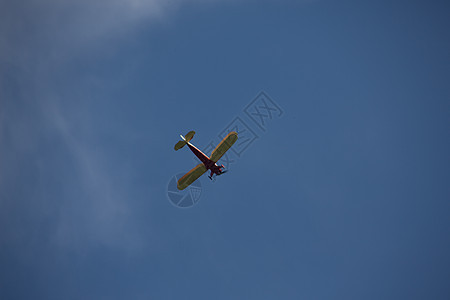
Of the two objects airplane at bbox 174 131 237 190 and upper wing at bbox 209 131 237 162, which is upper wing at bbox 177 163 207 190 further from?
upper wing at bbox 209 131 237 162

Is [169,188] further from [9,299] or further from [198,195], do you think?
[9,299]

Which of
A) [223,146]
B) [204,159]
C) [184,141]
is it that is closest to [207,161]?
[204,159]

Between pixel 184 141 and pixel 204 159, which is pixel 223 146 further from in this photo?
pixel 184 141

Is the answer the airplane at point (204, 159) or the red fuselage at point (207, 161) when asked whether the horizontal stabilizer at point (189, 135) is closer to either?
the airplane at point (204, 159)

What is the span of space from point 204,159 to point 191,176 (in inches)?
139

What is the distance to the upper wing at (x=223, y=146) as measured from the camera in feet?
144

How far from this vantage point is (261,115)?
50.4 m

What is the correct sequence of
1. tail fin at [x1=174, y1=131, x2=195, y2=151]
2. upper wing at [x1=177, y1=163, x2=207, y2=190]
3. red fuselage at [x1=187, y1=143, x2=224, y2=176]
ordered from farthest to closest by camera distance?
upper wing at [x1=177, y1=163, x2=207, y2=190] < red fuselage at [x1=187, y1=143, x2=224, y2=176] < tail fin at [x1=174, y1=131, x2=195, y2=151]

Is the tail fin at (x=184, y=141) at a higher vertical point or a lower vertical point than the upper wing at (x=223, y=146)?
higher

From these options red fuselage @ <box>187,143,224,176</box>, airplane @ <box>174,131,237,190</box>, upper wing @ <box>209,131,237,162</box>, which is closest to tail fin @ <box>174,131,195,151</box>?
airplane @ <box>174,131,237,190</box>

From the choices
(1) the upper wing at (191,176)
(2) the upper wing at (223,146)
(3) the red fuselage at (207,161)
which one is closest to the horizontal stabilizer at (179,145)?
(3) the red fuselage at (207,161)

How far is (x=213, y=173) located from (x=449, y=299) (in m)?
83.1

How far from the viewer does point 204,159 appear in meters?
45.4

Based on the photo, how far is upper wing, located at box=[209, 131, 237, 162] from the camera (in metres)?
43.9
